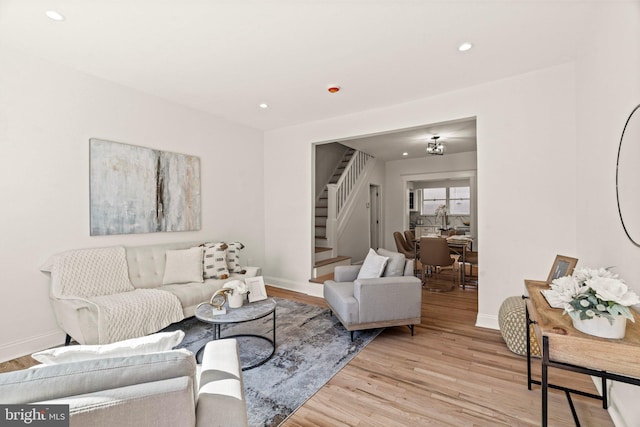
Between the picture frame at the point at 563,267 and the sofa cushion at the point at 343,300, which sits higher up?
the picture frame at the point at 563,267

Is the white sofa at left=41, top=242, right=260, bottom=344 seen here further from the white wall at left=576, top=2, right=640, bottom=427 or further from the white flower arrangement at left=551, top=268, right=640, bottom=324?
the white wall at left=576, top=2, right=640, bottom=427

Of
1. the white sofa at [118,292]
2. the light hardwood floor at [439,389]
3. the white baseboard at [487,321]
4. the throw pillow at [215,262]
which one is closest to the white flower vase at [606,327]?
the light hardwood floor at [439,389]

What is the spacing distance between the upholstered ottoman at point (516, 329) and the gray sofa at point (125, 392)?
8.38 feet

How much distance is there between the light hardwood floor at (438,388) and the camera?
5.95ft

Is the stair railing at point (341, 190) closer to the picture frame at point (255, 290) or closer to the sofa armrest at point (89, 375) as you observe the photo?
the picture frame at point (255, 290)

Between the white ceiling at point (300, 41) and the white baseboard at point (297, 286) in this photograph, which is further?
the white baseboard at point (297, 286)

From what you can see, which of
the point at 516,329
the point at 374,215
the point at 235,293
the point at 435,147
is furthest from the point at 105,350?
the point at 374,215

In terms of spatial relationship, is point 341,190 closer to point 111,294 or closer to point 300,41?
point 300,41

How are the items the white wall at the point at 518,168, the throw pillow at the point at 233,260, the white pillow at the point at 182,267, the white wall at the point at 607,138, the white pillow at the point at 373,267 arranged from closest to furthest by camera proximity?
the white wall at the point at 607,138
the white wall at the point at 518,168
the white pillow at the point at 373,267
the white pillow at the point at 182,267
the throw pillow at the point at 233,260

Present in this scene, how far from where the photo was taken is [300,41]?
8.09 ft

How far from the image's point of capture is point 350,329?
2.88 meters

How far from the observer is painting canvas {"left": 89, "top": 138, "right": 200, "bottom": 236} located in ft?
10.4

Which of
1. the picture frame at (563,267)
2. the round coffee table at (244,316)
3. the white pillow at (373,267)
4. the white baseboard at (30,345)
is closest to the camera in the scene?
the picture frame at (563,267)

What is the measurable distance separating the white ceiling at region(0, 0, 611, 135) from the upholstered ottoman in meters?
2.33
